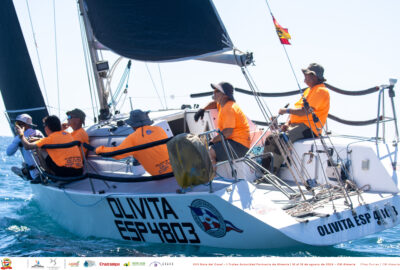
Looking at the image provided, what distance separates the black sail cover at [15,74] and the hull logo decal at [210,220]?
4766 mm

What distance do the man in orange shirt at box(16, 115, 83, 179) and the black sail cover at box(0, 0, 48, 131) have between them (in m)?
2.20

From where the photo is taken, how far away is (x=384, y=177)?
5539 millimetres

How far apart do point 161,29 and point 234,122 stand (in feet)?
6.33

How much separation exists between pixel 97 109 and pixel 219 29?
3.33 meters

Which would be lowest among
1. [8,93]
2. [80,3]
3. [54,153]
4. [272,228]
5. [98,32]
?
[272,228]

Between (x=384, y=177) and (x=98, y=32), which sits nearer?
(x=384, y=177)

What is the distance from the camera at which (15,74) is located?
8.46m

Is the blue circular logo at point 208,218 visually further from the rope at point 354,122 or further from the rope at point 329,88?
the rope at point 354,122

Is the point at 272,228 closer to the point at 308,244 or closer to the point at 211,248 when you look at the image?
the point at 308,244

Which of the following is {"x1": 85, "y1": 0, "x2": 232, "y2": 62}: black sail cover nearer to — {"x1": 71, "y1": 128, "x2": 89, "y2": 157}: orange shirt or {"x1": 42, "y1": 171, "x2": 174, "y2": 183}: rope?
{"x1": 71, "y1": 128, "x2": 89, "y2": 157}: orange shirt

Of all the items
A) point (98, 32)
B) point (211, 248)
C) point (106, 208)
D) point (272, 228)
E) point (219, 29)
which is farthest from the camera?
point (98, 32)

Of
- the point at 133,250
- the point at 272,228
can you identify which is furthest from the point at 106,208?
the point at 272,228

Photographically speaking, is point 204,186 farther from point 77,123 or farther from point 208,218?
point 77,123

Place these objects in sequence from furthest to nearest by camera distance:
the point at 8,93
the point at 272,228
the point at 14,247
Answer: the point at 8,93
the point at 14,247
the point at 272,228
